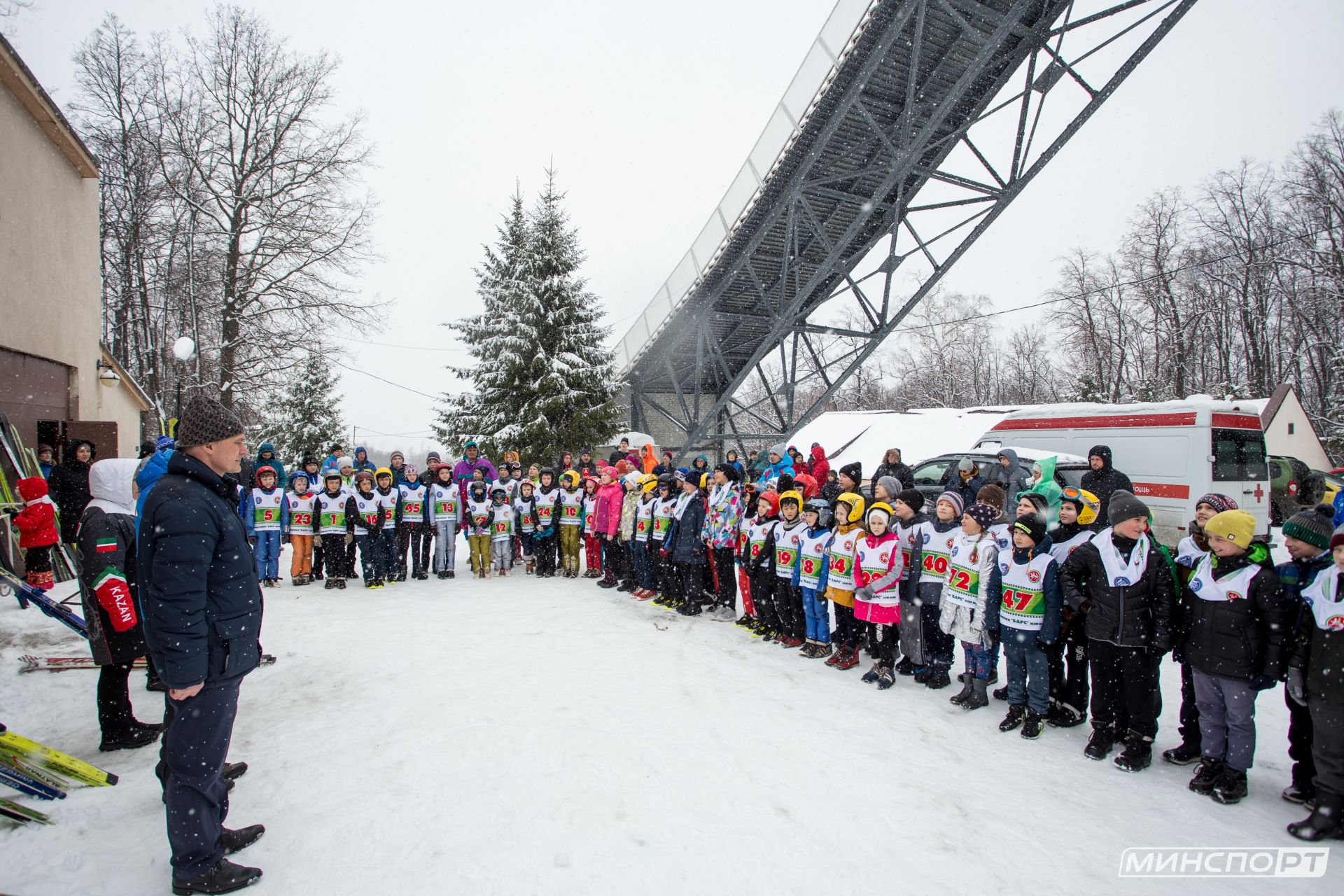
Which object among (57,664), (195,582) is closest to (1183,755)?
(195,582)

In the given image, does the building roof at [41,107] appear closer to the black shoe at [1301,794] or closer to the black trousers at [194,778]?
the black trousers at [194,778]

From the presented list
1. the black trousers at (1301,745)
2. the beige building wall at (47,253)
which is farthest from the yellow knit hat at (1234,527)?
the beige building wall at (47,253)

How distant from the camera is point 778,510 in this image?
22.3ft

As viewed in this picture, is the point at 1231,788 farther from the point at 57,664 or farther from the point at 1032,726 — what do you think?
the point at 57,664

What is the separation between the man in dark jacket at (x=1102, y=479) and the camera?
7.20m

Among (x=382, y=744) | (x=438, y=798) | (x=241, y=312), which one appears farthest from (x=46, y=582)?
(x=241, y=312)

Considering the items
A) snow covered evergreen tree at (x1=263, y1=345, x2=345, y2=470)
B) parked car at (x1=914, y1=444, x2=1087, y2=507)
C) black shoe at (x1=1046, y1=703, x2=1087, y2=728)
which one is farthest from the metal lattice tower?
snow covered evergreen tree at (x1=263, y1=345, x2=345, y2=470)

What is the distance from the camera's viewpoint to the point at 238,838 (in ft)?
9.48

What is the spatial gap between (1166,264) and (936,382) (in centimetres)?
1160

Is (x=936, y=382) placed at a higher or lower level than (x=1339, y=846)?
higher

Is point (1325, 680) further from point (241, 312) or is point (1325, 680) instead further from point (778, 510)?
point (241, 312)

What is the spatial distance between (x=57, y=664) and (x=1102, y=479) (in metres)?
10.1

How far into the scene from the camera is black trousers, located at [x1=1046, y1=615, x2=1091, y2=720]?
455cm

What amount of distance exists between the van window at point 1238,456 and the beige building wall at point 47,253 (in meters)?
17.9
